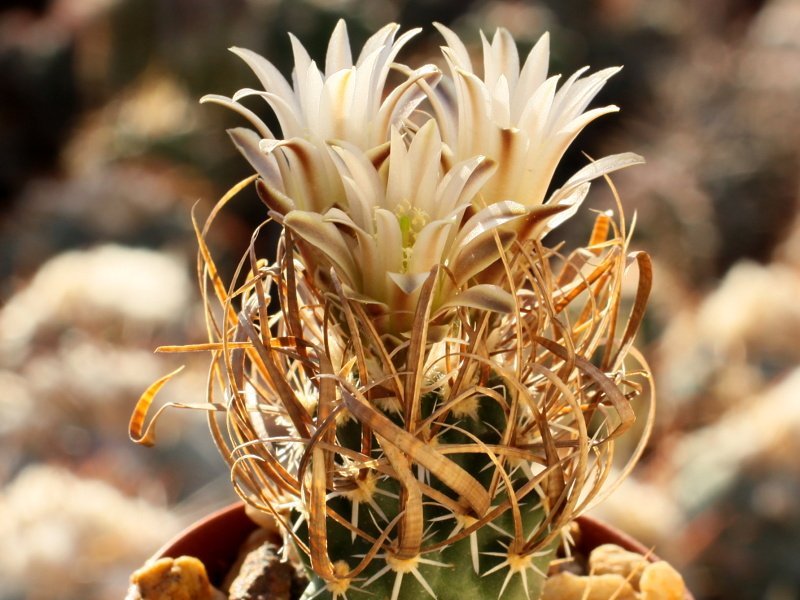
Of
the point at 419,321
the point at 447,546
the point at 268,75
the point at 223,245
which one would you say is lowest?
the point at 223,245

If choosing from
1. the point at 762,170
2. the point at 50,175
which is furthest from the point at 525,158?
the point at 50,175

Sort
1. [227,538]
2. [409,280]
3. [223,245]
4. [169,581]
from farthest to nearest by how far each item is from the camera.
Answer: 1. [223,245]
2. [227,538]
3. [169,581]
4. [409,280]

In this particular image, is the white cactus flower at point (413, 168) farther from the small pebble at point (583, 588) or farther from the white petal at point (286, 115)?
the small pebble at point (583, 588)

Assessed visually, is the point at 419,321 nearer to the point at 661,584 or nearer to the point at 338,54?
the point at 338,54

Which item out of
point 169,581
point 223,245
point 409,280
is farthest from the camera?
point 223,245

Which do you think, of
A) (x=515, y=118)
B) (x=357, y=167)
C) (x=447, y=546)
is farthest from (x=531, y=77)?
(x=447, y=546)

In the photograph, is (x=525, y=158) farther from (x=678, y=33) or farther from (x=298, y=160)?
(x=678, y=33)

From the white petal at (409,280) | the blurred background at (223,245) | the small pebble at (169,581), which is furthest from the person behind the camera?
the blurred background at (223,245)

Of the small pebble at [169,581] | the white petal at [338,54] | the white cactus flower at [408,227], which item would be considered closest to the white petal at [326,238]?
the white cactus flower at [408,227]
